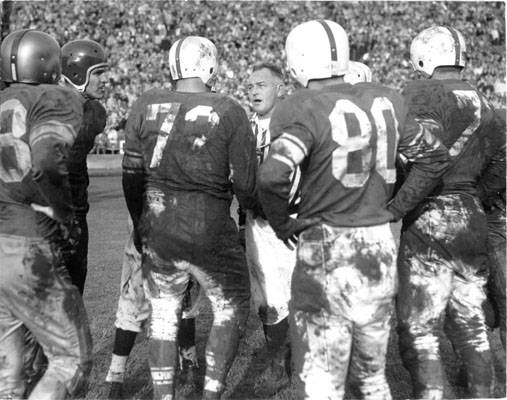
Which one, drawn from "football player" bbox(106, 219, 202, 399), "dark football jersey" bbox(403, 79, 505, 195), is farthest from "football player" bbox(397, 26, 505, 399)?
"football player" bbox(106, 219, 202, 399)

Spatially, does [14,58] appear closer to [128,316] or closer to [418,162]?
[128,316]

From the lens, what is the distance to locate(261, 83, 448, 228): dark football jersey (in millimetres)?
3420

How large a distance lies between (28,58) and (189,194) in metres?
1.11

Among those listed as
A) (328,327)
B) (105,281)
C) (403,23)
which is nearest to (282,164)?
(328,327)

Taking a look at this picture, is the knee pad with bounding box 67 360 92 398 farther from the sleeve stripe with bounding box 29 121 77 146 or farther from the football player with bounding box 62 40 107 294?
the sleeve stripe with bounding box 29 121 77 146

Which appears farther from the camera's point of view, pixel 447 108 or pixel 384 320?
pixel 447 108

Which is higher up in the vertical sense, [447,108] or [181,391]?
[447,108]

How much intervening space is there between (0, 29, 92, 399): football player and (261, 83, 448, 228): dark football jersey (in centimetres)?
106

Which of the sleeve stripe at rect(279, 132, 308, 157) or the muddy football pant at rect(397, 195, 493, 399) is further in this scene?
the muddy football pant at rect(397, 195, 493, 399)

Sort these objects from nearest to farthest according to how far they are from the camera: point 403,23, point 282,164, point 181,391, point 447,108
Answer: point 282,164 < point 447,108 < point 181,391 < point 403,23

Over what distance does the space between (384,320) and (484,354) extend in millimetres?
1151

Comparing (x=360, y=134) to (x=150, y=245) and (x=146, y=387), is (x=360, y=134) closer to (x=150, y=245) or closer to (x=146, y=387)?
(x=150, y=245)

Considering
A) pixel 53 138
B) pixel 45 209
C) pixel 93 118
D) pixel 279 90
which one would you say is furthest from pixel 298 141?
pixel 279 90

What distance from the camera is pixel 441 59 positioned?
4.50 metres
